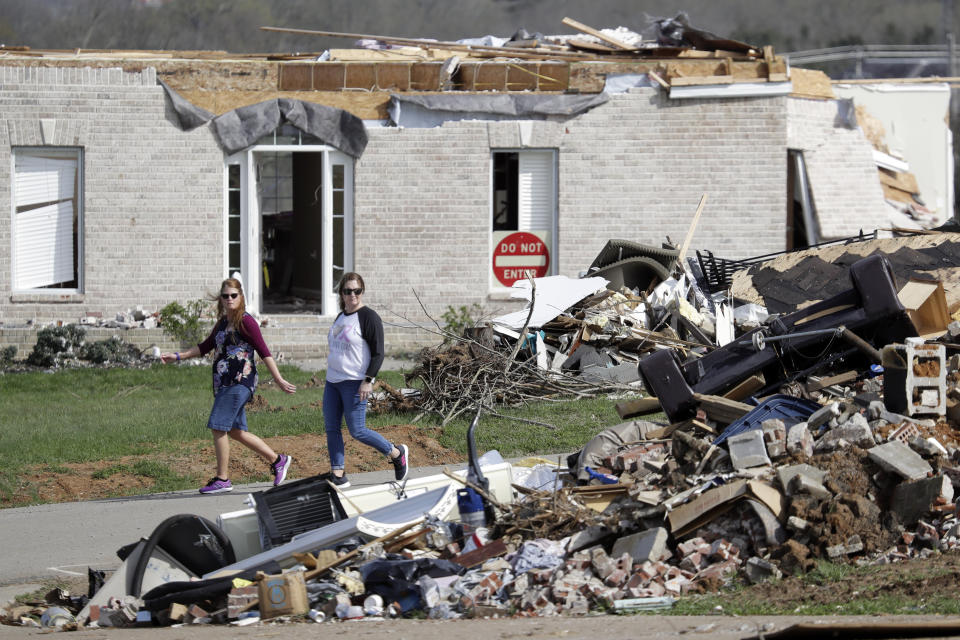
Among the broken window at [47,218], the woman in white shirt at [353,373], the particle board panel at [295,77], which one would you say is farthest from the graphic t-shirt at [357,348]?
the broken window at [47,218]

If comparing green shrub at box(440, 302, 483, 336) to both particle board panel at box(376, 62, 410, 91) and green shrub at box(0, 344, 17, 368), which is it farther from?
green shrub at box(0, 344, 17, 368)

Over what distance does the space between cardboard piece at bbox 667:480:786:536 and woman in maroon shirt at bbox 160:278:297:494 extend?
130 inches

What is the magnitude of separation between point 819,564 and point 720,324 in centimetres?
639

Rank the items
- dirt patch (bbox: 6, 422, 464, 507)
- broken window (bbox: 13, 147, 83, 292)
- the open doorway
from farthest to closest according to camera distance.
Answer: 1. the open doorway
2. broken window (bbox: 13, 147, 83, 292)
3. dirt patch (bbox: 6, 422, 464, 507)

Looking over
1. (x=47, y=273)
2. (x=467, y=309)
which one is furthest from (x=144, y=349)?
(x=467, y=309)

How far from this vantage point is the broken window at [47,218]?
54.0 ft

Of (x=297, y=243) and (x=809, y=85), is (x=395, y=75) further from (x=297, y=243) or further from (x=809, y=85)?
(x=809, y=85)

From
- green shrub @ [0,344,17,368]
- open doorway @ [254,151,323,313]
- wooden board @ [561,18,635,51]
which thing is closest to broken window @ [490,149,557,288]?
wooden board @ [561,18,635,51]

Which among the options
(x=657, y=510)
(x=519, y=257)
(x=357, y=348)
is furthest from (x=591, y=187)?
(x=657, y=510)

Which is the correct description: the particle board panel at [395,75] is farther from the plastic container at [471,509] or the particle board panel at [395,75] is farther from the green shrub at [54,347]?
the plastic container at [471,509]

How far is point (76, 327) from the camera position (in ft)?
51.8

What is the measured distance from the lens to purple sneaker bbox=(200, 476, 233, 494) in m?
8.59

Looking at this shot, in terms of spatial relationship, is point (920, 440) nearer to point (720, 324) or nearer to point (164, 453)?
point (720, 324)

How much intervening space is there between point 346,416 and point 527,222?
8836 millimetres
